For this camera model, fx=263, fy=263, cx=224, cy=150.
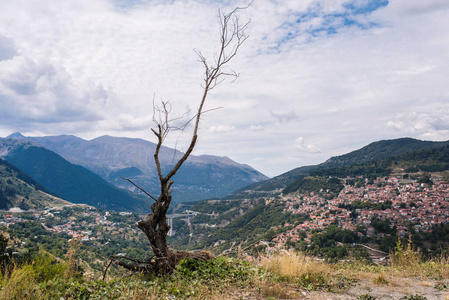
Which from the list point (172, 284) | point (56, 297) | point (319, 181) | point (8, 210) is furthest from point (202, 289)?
point (8, 210)

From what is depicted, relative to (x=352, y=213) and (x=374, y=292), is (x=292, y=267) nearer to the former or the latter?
(x=374, y=292)

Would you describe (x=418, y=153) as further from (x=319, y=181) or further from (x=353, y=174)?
(x=319, y=181)

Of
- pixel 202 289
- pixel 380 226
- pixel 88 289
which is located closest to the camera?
pixel 88 289

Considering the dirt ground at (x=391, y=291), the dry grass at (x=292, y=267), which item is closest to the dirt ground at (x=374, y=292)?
the dirt ground at (x=391, y=291)

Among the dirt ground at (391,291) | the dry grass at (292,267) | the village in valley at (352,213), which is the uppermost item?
the dry grass at (292,267)

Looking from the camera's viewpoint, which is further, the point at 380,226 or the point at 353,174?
the point at 353,174

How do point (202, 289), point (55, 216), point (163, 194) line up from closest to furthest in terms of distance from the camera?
point (202, 289) → point (163, 194) → point (55, 216)

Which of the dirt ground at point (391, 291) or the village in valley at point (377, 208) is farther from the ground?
the dirt ground at point (391, 291)

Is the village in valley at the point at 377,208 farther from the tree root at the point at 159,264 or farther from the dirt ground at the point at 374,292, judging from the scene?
the tree root at the point at 159,264

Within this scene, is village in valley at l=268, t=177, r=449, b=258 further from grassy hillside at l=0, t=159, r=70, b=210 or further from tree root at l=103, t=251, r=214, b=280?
grassy hillside at l=0, t=159, r=70, b=210

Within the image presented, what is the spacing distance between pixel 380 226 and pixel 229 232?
1997 inches

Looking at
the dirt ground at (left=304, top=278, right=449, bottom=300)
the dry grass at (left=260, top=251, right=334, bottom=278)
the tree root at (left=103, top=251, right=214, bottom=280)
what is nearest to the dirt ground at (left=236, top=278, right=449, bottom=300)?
the dirt ground at (left=304, top=278, right=449, bottom=300)

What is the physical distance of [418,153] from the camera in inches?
4500

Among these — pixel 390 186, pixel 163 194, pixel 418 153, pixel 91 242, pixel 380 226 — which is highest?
pixel 418 153
